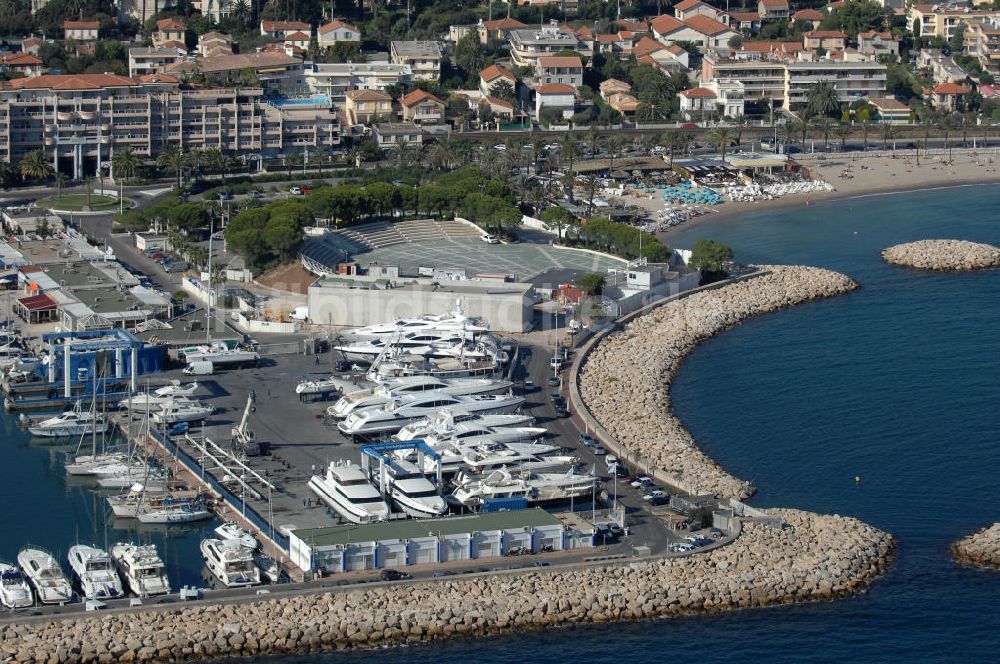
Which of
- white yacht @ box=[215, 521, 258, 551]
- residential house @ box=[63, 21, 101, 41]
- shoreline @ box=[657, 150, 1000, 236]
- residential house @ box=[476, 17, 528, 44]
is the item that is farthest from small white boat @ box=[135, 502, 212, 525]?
residential house @ box=[476, 17, 528, 44]

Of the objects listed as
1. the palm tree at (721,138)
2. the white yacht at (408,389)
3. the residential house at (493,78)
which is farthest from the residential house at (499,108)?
the white yacht at (408,389)

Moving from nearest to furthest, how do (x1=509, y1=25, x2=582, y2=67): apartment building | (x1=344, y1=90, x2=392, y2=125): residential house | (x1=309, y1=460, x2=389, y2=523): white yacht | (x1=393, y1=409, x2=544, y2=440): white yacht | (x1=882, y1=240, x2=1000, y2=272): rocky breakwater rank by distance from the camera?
(x1=309, y1=460, x2=389, y2=523): white yacht, (x1=393, y1=409, x2=544, y2=440): white yacht, (x1=882, y1=240, x2=1000, y2=272): rocky breakwater, (x1=344, y1=90, x2=392, y2=125): residential house, (x1=509, y1=25, x2=582, y2=67): apartment building

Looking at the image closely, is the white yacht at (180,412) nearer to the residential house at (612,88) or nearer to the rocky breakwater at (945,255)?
the rocky breakwater at (945,255)

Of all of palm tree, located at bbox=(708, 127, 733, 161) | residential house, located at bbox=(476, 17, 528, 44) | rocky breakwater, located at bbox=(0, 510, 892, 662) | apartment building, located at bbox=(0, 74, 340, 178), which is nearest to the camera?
rocky breakwater, located at bbox=(0, 510, 892, 662)

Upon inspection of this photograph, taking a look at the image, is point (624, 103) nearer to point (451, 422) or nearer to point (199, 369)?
point (199, 369)

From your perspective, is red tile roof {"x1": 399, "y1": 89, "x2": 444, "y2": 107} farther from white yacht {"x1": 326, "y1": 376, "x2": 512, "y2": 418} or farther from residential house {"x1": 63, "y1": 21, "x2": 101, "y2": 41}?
white yacht {"x1": 326, "y1": 376, "x2": 512, "y2": 418}

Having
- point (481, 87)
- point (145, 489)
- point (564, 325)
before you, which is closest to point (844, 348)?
point (564, 325)
